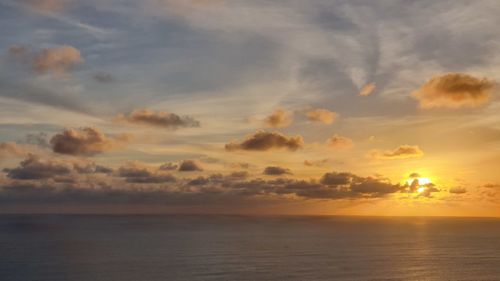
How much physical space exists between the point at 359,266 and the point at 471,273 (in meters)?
32.4

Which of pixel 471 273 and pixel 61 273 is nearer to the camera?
pixel 61 273

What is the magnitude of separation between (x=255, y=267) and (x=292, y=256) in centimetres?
3412

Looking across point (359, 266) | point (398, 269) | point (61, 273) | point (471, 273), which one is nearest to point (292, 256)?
point (359, 266)

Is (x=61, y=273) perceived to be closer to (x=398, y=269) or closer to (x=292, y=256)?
(x=292, y=256)

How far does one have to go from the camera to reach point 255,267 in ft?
509

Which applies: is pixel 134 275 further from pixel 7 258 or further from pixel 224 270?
pixel 7 258

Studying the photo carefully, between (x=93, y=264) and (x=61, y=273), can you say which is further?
(x=93, y=264)

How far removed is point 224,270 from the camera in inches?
5846

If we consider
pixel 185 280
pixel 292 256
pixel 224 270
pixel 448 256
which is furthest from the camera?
pixel 448 256

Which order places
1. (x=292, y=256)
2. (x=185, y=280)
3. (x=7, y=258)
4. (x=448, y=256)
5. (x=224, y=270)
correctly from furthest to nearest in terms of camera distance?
(x=448, y=256)
(x=292, y=256)
(x=7, y=258)
(x=224, y=270)
(x=185, y=280)

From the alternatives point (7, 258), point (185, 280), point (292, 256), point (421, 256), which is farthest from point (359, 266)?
point (7, 258)

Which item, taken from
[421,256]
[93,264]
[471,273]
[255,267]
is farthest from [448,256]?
[93,264]

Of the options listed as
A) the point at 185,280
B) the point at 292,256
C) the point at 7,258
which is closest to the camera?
the point at 185,280

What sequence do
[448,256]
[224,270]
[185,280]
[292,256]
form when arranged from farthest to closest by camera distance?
[448,256]
[292,256]
[224,270]
[185,280]
